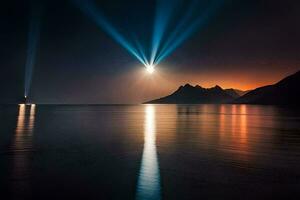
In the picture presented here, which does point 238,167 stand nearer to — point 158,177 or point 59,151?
point 158,177

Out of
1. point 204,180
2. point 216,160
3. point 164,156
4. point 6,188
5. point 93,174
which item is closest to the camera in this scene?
point 6,188

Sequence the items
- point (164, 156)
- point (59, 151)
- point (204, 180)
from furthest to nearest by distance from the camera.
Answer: point (59, 151) → point (164, 156) → point (204, 180)

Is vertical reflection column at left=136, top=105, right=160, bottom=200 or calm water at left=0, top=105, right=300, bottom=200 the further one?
calm water at left=0, top=105, right=300, bottom=200

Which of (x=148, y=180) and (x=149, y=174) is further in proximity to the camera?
(x=149, y=174)

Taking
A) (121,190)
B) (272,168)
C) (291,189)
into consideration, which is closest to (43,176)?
(121,190)

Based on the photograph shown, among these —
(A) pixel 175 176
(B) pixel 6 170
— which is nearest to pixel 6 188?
(B) pixel 6 170

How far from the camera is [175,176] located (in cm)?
1591

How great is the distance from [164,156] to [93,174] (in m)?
7.55

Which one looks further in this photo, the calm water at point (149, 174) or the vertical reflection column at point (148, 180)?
the calm water at point (149, 174)

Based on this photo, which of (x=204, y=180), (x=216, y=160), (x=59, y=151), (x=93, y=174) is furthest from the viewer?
(x=59, y=151)

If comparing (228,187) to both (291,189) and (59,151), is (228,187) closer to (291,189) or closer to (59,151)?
(291,189)

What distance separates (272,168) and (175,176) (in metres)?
7.17

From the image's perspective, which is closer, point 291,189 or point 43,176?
point 291,189

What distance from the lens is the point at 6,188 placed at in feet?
43.5
